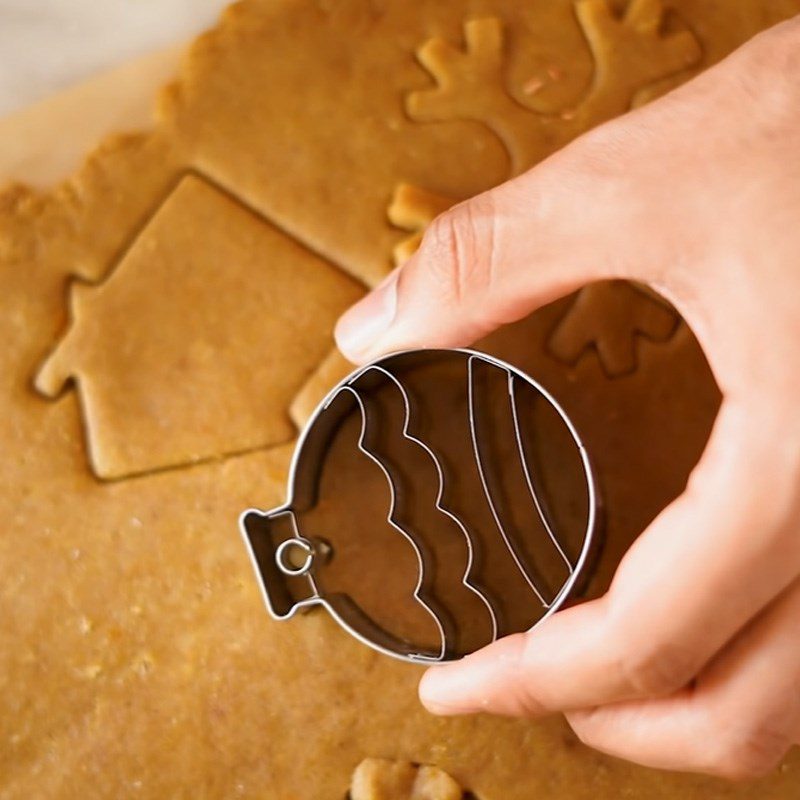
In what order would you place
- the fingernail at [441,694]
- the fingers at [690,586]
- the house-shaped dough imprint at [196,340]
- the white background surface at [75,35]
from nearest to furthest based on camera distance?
the fingers at [690,586], the fingernail at [441,694], the house-shaped dough imprint at [196,340], the white background surface at [75,35]

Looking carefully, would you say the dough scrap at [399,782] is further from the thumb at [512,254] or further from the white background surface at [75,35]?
the white background surface at [75,35]

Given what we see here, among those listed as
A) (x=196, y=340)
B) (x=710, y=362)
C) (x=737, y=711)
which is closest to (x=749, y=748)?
(x=737, y=711)

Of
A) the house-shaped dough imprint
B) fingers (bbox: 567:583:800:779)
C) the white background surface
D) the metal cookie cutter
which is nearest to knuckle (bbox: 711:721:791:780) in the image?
fingers (bbox: 567:583:800:779)

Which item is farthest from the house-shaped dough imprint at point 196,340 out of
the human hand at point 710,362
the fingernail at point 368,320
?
the human hand at point 710,362

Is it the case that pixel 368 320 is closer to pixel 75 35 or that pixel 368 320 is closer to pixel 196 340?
pixel 196 340

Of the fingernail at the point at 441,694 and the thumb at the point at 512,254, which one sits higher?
the thumb at the point at 512,254

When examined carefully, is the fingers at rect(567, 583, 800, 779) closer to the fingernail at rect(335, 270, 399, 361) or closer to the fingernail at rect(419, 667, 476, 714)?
the fingernail at rect(419, 667, 476, 714)
